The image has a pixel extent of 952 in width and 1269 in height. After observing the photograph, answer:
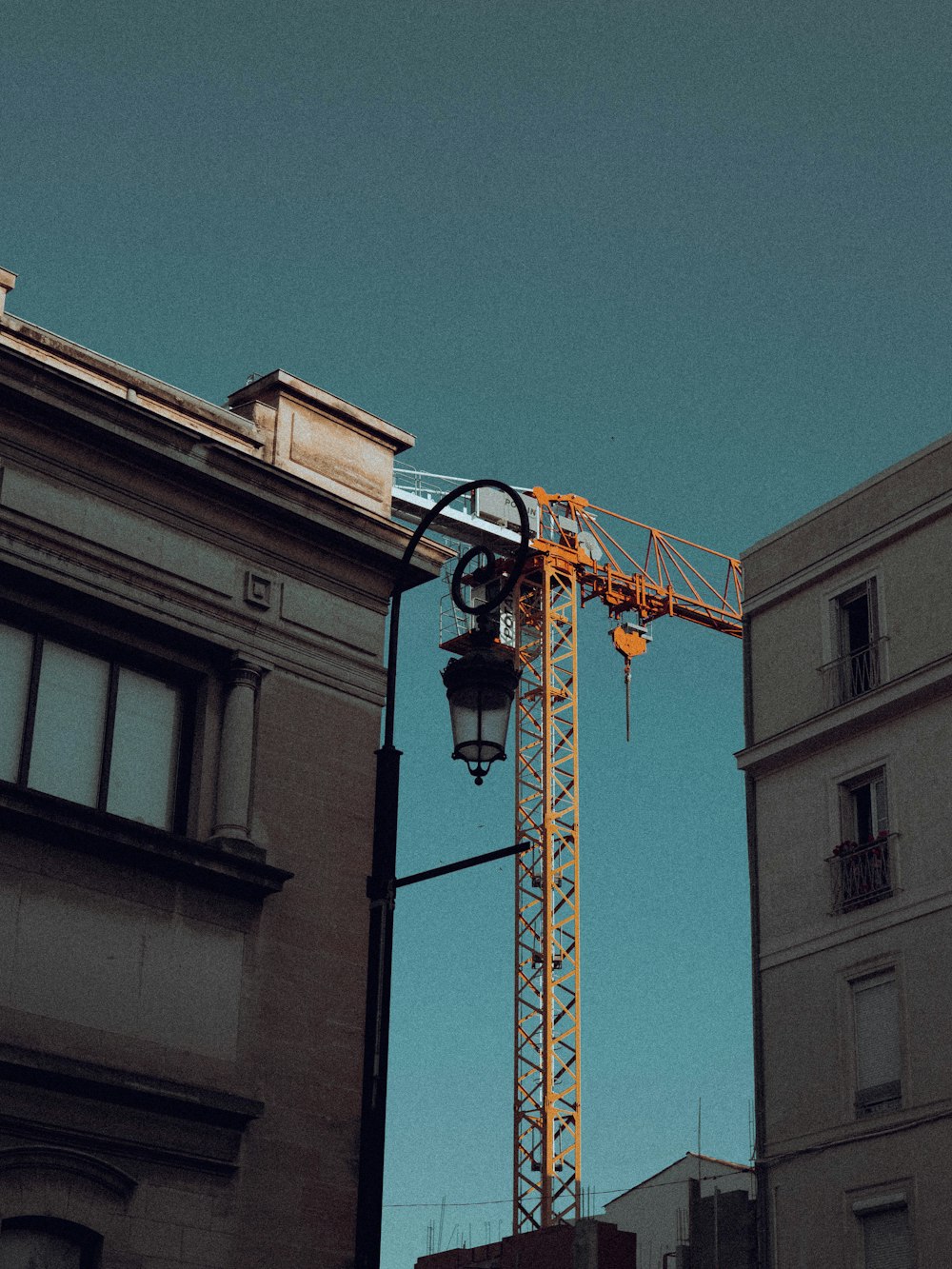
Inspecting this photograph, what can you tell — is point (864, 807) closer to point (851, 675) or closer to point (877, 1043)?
point (851, 675)

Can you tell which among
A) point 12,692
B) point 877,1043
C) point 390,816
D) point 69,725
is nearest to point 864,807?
point 877,1043

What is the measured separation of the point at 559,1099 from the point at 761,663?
31.0 m

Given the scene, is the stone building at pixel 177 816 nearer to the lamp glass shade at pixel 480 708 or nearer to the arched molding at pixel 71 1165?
the arched molding at pixel 71 1165

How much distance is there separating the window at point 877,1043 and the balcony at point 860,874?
1249mm

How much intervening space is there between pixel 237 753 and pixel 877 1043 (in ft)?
46.8

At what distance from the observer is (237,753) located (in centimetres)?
1944

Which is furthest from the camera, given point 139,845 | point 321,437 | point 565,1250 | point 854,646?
point 565,1250

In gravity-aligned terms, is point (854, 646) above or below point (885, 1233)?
above

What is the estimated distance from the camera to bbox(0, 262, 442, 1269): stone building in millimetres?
17219

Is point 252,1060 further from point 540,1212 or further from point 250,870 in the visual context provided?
point 540,1212

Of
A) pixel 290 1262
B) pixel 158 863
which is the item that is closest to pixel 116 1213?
pixel 290 1262

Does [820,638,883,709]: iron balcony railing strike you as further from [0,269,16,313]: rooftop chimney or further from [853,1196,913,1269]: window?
[0,269,16,313]: rooftop chimney

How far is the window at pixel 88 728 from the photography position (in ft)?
60.5

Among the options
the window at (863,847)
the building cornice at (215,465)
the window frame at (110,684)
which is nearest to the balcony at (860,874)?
the window at (863,847)
